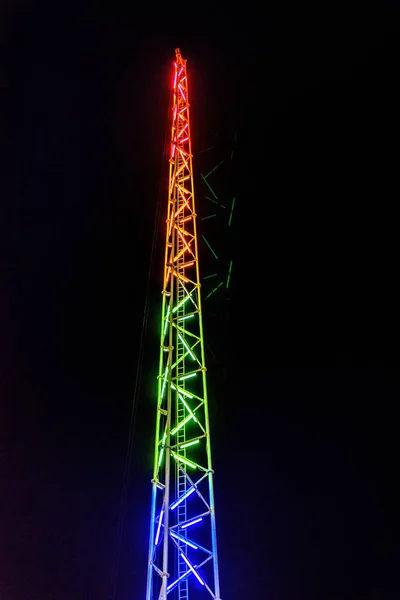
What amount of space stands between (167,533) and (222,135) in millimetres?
10561

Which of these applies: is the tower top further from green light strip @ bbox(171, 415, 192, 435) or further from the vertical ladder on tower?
green light strip @ bbox(171, 415, 192, 435)

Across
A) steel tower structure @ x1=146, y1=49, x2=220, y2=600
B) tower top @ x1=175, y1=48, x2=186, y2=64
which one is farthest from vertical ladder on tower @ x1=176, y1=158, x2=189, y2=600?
tower top @ x1=175, y1=48, x2=186, y2=64

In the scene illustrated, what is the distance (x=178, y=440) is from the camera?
888cm

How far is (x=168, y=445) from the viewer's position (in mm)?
8055

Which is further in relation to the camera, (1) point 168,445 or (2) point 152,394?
(2) point 152,394

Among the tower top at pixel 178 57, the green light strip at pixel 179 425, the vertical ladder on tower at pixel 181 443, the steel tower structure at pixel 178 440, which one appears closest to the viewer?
the steel tower structure at pixel 178 440

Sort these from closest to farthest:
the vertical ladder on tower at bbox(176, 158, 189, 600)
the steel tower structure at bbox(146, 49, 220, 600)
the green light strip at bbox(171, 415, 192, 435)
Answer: the steel tower structure at bbox(146, 49, 220, 600)
the vertical ladder on tower at bbox(176, 158, 189, 600)
the green light strip at bbox(171, 415, 192, 435)

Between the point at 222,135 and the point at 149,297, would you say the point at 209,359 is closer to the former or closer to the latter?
the point at 149,297

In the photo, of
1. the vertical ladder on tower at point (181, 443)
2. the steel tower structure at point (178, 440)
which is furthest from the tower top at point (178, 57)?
the vertical ladder on tower at point (181, 443)

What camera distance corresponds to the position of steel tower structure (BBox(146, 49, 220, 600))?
25.2 ft

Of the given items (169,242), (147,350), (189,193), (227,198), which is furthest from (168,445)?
(227,198)

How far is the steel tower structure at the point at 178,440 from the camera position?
7.67 metres

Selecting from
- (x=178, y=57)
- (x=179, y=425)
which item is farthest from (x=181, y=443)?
(x=178, y=57)

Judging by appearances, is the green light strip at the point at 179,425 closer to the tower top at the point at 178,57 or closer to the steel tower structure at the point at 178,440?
the steel tower structure at the point at 178,440
